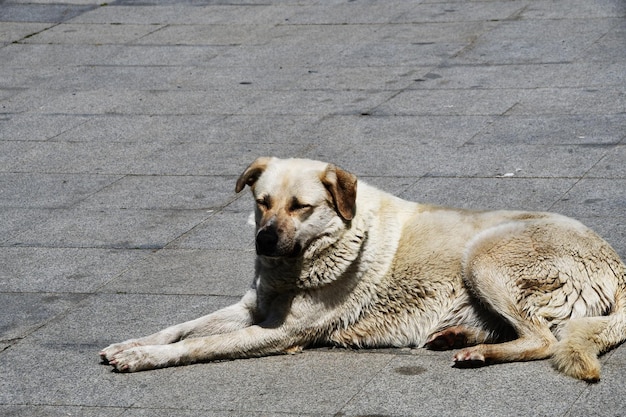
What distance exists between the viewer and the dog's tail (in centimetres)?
591

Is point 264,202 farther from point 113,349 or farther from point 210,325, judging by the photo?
point 113,349

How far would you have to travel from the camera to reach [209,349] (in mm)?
6496

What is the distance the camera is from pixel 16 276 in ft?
26.9

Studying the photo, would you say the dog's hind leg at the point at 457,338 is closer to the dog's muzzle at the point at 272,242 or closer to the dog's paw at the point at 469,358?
the dog's paw at the point at 469,358

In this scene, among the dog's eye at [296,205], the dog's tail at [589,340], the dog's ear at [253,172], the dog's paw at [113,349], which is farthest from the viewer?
the dog's ear at [253,172]

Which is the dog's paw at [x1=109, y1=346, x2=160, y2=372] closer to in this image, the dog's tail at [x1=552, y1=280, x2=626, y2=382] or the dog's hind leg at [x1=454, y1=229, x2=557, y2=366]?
the dog's hind leg at [x1=454, y1=229, x2=557, y2=366]

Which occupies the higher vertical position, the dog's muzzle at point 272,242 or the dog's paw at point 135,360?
the dog's muzzle at point 272,242

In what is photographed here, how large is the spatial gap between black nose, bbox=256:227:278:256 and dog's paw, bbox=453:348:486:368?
1.19m

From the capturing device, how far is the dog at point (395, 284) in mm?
6316

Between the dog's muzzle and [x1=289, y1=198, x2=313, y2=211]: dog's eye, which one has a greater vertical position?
[x1=289, y1=198, x2=313, y2=211]: dog's eye

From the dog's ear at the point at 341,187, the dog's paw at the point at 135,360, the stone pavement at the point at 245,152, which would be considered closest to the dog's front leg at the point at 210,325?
the dog's paw at the point at 135,360

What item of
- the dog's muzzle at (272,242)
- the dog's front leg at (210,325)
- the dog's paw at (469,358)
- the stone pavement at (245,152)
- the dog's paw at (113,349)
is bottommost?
the stone pavement at (245,152)

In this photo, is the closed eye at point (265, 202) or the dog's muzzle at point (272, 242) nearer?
the dog's muzzle at point (272, 242)

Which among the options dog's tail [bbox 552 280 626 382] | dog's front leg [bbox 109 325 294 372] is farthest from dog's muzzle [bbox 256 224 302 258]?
dog's tail [bbox 552 280 626 382]
